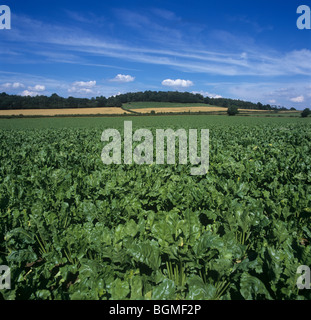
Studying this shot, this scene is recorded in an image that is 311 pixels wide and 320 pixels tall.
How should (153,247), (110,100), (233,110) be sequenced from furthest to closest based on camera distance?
(110,100) → (233,110) → (153,247)


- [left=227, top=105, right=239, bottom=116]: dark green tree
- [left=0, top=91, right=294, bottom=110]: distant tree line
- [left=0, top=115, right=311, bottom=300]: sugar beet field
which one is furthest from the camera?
[left=0, top=91, right=294, bottom=110]: distant tree line

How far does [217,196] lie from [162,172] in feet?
8.18

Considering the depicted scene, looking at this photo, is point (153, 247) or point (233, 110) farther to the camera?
point (233, 110)

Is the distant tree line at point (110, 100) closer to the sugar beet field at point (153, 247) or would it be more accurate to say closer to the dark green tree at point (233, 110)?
the dark green tree at point (233, 110)

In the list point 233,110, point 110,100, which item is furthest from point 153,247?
point 110,100

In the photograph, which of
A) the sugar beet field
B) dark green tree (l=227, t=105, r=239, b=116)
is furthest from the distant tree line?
the sugar beet field

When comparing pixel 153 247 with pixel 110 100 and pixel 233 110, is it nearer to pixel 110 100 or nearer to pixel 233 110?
pixel 233 110

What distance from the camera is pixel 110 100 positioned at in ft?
324

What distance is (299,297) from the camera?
2.01 metres

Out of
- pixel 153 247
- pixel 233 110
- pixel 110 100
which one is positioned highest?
pixel 110 100

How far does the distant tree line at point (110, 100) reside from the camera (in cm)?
8340

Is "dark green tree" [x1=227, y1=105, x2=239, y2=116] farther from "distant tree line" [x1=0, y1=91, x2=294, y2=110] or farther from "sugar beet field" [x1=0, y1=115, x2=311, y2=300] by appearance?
"sugar beet field" [x1=0, y1=115, x2=311, y2=300]

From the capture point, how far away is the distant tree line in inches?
3283
